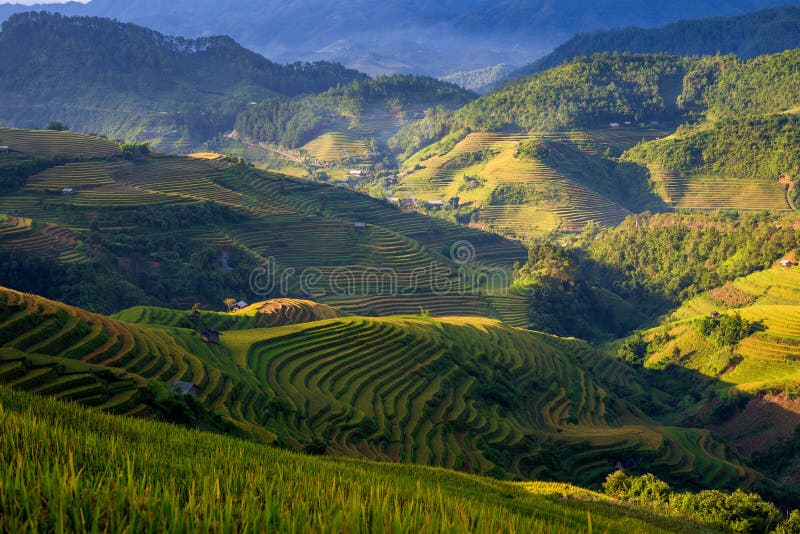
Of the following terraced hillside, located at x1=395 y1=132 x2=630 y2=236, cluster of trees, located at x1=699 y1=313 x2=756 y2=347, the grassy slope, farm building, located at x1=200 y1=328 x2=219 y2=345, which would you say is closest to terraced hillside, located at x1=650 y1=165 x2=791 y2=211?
the grassy slope

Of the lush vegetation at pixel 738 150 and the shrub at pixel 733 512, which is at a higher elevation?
the lush vegetation at pixel 738 150

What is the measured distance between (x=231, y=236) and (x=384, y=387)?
3044 centimetres

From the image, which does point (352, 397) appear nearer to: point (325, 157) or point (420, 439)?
point (420, 439)

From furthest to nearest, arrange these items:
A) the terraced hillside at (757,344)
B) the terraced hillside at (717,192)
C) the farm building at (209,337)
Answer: the terraced hillside at (717,192) < the terraced hillside at (757,344) < the farm building at (209,337)

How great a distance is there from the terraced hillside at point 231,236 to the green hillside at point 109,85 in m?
60.2

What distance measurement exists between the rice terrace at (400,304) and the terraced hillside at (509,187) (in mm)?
583

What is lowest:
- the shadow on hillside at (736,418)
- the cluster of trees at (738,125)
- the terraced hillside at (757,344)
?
the shadow on hillside at (736,418)

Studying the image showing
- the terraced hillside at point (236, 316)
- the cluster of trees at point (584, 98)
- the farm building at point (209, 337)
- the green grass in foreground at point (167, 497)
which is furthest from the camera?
the cluster of trees at point (584, 98)

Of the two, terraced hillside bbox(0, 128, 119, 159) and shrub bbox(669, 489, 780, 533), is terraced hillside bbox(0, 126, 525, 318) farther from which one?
shrub bbox(669, 489, 780, 533)

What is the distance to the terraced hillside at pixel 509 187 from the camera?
8581 centimetres

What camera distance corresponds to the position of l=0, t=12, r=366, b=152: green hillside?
12350 cm

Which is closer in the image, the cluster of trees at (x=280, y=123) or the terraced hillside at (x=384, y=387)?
the terraced hillside at (x=384, y=387)

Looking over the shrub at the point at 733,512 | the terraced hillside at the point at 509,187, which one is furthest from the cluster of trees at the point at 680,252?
the shrub at the point at 733,512

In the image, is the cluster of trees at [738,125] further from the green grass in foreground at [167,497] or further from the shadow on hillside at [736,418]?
the green grass in foreground at [167,497]
